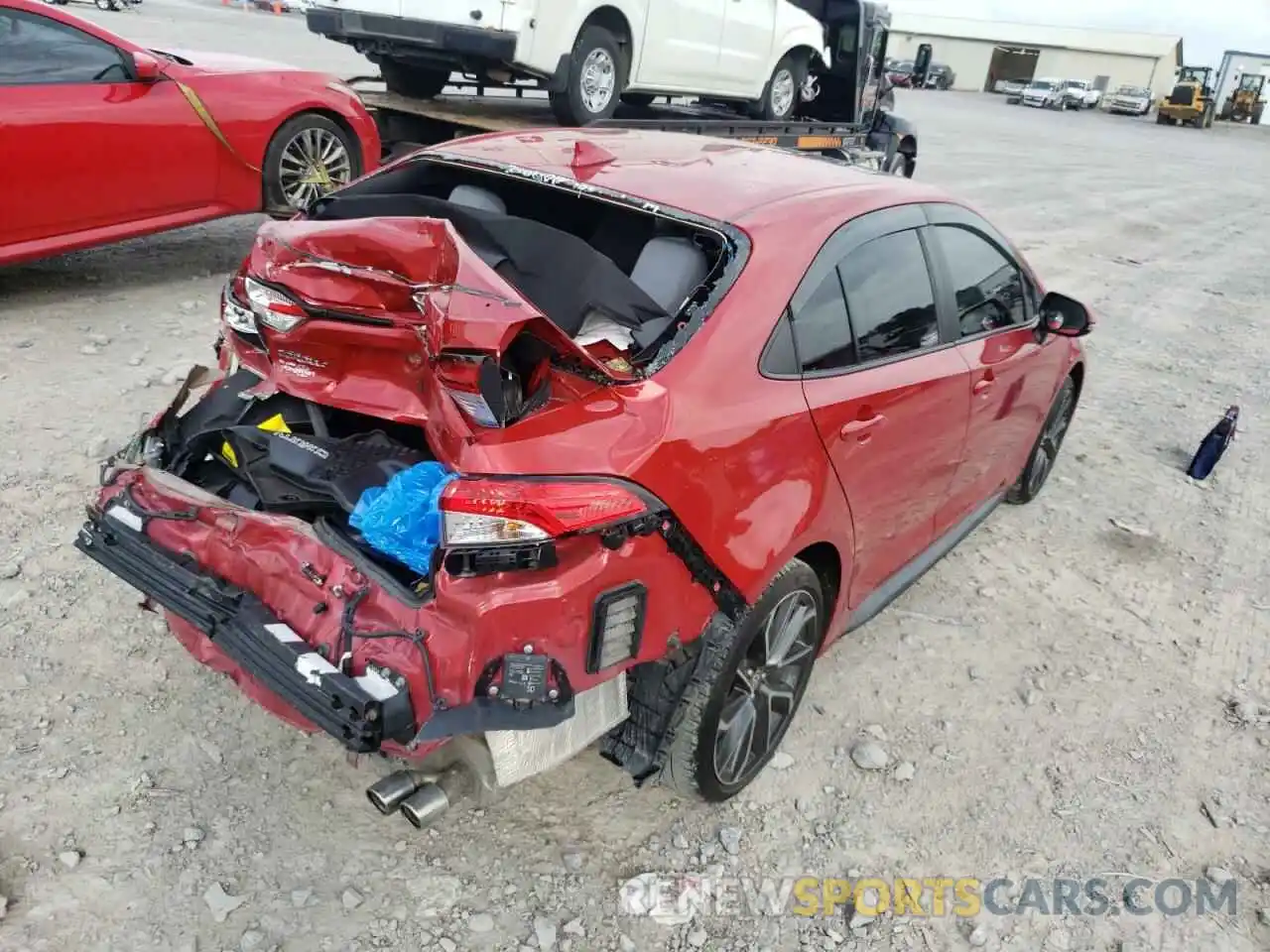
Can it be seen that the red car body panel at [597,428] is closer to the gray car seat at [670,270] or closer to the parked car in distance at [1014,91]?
the gray car seat at [670,270]

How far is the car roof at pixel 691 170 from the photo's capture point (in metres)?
2.69

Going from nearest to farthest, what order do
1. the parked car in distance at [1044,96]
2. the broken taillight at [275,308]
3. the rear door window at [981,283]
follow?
1. the broken taillight at [275,308]
2. the rear door window at [981,283]
3. the parked car in distance at [1044,96]

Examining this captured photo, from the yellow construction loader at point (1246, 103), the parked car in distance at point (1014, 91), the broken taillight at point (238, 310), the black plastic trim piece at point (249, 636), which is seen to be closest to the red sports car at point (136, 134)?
the broken taillight at point (238, 310)

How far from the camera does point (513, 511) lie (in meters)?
1.97

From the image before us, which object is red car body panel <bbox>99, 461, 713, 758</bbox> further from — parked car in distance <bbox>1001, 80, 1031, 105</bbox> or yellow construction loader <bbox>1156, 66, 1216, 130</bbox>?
parked car in distance <bbox>1001, 80, 1031, 105</bbox>

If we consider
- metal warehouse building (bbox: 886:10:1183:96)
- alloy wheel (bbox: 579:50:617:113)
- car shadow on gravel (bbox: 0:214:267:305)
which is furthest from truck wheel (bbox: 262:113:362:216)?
metal warehouse building (bbox: 886:10:1183:96)

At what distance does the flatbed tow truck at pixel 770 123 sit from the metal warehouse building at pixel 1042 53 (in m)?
54.1

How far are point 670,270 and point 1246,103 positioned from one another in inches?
2332

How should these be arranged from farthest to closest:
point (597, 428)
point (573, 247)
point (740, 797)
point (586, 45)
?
point (586, 45) < point (740, 797) < point (573, 247) < point (597, 428)

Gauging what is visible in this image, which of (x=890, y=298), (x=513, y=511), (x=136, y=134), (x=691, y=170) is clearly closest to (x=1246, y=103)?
(x=136, y=134)

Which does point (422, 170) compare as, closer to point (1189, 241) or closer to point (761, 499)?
point (761, 499)

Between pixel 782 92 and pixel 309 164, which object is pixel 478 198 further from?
pixel 782 92

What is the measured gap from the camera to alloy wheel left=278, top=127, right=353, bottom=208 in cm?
648

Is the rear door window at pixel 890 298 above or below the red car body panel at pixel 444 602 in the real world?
A: above
